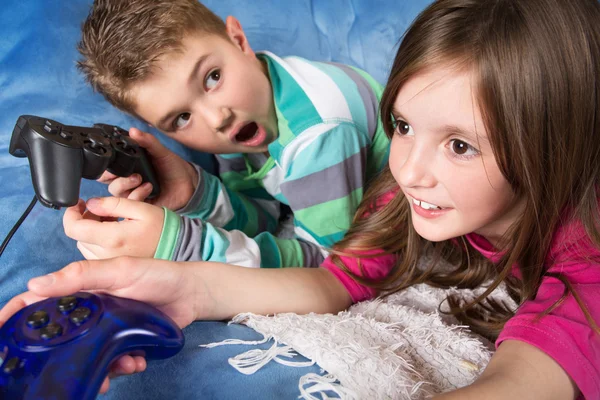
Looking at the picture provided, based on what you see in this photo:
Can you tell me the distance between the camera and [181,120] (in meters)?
1.06

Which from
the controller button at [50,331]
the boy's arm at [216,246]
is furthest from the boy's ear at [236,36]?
the controller button at [50,331]

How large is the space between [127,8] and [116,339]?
2.19 feet

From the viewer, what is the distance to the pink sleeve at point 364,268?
878mm

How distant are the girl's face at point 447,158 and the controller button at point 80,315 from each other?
0.37m

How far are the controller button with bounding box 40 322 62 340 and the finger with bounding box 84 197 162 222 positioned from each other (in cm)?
31

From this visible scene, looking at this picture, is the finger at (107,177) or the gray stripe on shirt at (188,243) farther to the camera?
the finger at (107,177)

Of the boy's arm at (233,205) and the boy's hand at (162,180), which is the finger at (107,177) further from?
the boy's arm at (233,205)

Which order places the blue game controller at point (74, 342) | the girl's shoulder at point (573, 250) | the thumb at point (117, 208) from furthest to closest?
1. the thumb at point (117, 208)
2. the girl's shoulder at point (573, 250)
3. the blue game controller at point (74, 342)

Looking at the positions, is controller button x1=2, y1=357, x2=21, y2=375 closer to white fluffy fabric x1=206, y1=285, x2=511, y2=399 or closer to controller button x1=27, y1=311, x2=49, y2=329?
controller button x1=27, y1=311, x2=49, y2=329

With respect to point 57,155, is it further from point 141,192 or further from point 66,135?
point 141,192

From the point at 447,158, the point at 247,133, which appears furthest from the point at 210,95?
the point at 447,158

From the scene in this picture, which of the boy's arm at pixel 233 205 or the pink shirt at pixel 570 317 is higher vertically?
the pink shirt at pixel 570 317

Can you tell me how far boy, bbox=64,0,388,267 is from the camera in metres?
0.97

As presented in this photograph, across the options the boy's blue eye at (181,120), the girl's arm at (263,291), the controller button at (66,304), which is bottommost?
the girl's arm at (263,291)
